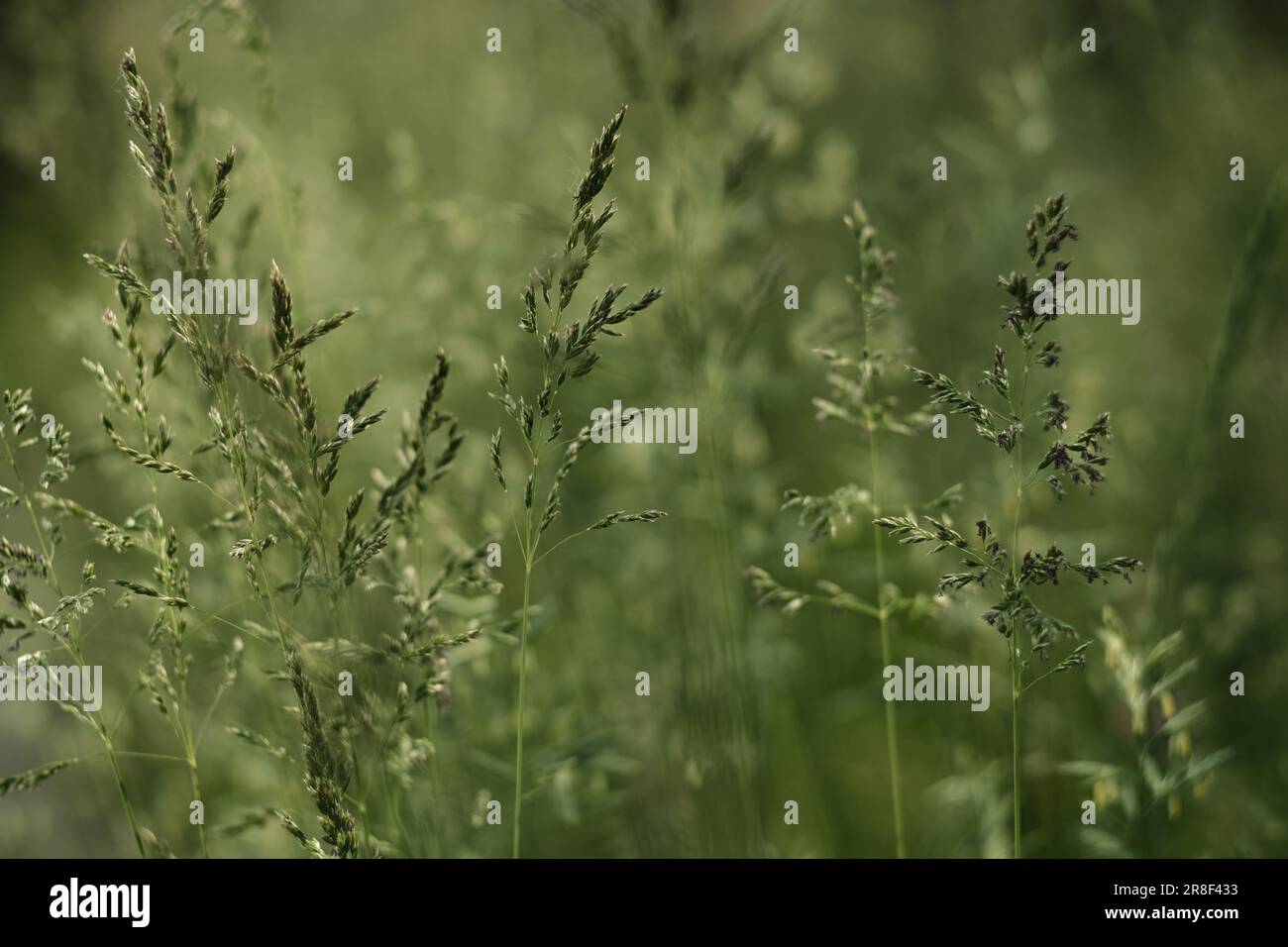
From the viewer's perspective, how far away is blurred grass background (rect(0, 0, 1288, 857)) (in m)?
2.38

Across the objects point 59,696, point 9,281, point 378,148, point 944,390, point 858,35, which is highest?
point 858,35

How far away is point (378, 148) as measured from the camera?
5.60 meters

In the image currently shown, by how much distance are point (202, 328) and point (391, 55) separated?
4925mm

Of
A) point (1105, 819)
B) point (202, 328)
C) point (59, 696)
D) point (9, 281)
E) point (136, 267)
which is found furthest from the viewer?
point (9, 281)

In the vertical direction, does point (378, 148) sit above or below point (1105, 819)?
above

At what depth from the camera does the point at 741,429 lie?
302cm

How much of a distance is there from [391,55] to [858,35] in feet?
Answer: 9.03

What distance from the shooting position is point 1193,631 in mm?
2766

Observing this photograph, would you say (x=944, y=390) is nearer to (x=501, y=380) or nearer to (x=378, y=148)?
(x=501, y=380)

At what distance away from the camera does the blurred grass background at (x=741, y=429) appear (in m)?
2.38
